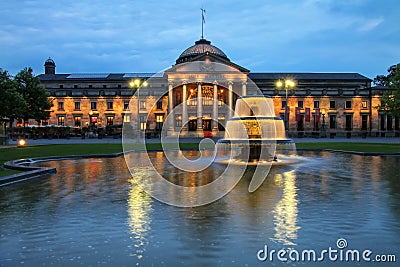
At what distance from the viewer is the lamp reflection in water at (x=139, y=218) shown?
582 centimetres

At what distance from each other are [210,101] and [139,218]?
71.3 m

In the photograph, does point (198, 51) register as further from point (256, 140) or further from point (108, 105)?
point (256, 140)

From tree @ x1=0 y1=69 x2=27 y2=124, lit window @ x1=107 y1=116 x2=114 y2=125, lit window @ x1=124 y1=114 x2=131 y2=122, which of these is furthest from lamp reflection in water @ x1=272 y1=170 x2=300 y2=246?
lit window @ x1=107 y1=116 x2=114 y2=125

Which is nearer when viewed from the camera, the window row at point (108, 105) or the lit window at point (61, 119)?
the window row at point (108, 105)

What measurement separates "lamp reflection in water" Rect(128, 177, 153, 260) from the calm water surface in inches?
0.7

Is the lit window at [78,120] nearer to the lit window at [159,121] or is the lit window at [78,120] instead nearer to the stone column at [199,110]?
the lit window at [159,121]

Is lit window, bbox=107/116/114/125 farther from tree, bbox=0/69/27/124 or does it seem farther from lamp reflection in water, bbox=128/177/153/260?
lamp reflection in water, bbox=128/177/153/260

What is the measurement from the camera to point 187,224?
7020 millimetres

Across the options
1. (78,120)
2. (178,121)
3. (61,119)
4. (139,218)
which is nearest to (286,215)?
(139,218)

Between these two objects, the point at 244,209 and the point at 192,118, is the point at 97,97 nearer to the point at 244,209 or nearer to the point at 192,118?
the point at 192,118

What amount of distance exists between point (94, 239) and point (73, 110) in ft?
272

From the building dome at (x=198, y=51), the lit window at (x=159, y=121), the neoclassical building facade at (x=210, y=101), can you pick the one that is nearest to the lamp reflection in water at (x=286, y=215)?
the neoclassical building facade at (x=210, y=101)

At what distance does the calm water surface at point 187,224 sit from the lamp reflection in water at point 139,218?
2 centimetres

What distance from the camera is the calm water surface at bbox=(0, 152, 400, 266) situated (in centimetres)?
539
